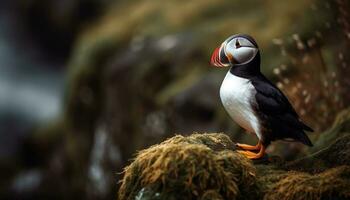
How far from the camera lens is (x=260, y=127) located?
13.3ft

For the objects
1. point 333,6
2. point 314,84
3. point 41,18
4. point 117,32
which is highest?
point 41,18

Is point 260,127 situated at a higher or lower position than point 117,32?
lower

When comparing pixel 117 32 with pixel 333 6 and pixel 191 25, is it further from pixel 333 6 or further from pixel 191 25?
pixel 333 6

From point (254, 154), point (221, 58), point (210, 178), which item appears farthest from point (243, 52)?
point (210, 178)

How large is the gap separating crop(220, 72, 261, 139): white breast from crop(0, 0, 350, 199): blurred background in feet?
4.92

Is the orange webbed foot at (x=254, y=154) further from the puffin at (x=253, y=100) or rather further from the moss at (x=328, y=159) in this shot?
the moss at (x=328, y=159)

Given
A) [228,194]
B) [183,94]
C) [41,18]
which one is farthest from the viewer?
[41,18]

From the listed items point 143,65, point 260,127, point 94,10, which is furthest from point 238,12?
point 260,127

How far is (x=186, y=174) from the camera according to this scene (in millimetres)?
3395

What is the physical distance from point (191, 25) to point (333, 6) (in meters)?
2.70

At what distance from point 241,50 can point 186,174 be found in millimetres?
1009

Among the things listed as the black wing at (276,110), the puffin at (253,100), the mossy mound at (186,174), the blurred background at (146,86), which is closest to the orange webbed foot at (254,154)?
the puffin at (253,100)

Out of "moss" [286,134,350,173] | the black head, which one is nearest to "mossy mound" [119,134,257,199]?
"moss" [286,134,350,173]

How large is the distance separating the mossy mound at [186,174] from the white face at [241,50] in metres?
0.71
